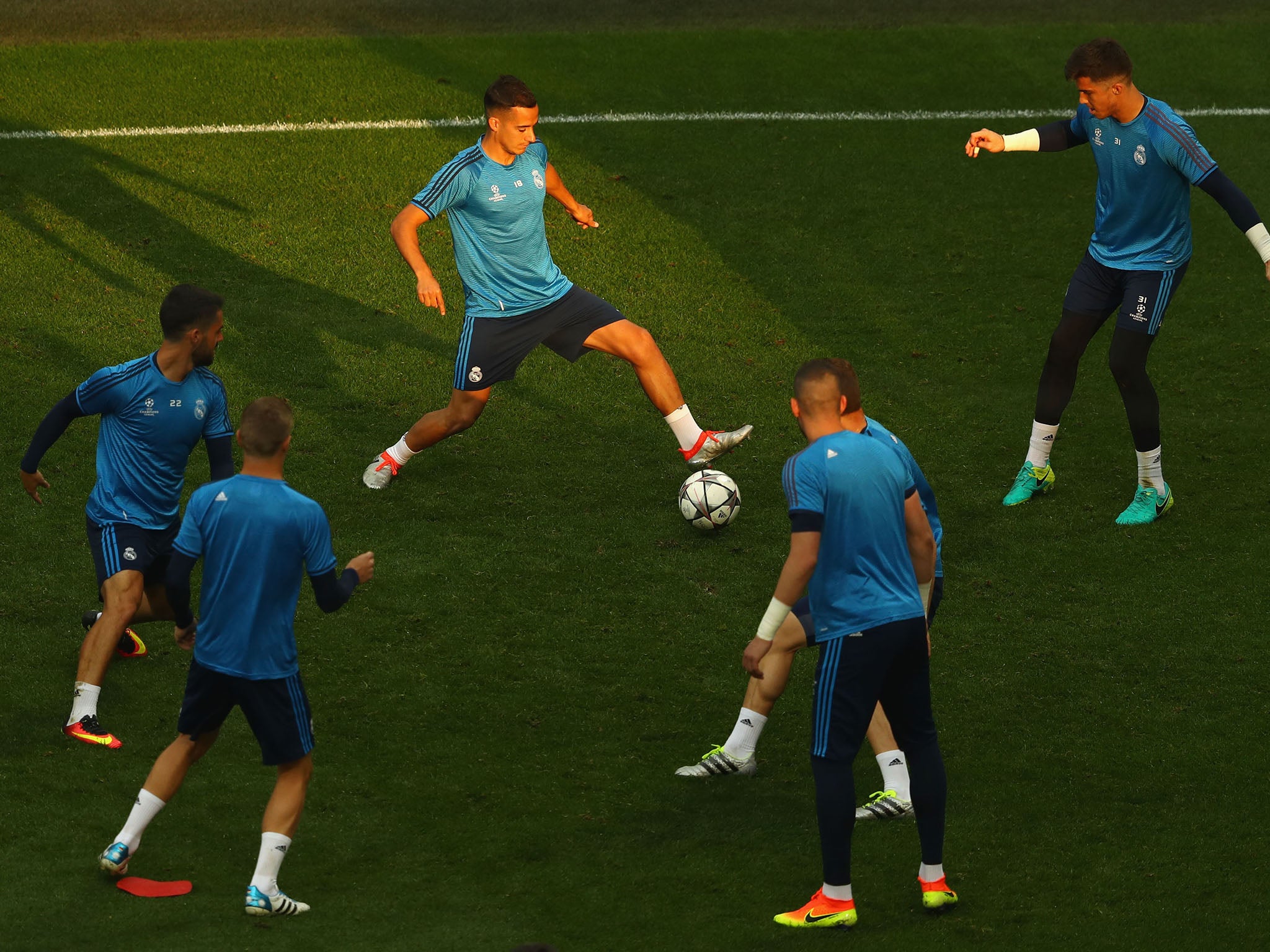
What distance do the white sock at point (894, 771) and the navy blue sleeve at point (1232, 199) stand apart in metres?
3.82

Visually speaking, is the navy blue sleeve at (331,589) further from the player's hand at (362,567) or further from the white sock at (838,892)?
the white sock at (838,892)

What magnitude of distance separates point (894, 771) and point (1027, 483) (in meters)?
3.35

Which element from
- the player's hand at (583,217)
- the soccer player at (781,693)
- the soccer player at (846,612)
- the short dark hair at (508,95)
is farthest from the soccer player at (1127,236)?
the soccer player at (846,612)

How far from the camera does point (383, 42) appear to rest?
51.2ft

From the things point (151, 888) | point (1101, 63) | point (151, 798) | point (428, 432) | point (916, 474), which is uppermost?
point (1101, 63)

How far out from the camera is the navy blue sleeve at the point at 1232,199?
324 inches

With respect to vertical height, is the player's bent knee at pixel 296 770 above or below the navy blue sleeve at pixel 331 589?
below

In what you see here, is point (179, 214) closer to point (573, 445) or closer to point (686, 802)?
point (573, 445)

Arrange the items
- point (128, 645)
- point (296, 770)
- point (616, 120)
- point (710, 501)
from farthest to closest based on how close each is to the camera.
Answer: point (616, 120)
point (710, 501)
point (128, 645)
point (296, 770)

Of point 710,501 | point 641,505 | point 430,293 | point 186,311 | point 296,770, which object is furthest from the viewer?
point 641,505

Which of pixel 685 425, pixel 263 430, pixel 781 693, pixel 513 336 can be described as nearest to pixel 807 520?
pixel 781 693

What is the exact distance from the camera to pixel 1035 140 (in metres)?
9.03

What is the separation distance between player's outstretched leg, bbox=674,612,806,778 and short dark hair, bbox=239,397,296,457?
2295mm

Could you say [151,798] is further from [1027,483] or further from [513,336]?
[1027,483]
